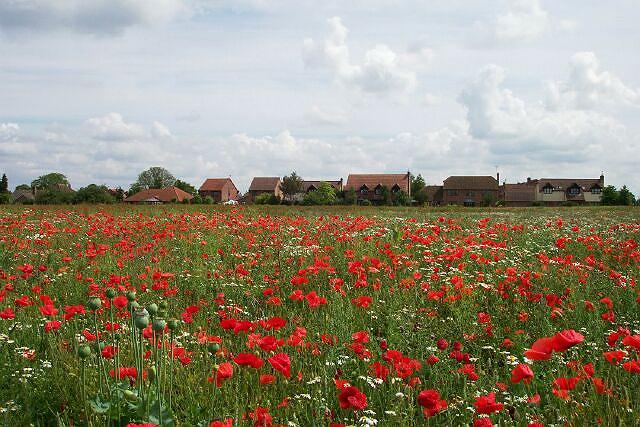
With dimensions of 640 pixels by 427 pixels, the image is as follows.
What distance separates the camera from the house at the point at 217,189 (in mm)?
121850

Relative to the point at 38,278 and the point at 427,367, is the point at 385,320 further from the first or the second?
the point at 38,278

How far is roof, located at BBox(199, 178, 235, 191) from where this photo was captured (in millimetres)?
122250

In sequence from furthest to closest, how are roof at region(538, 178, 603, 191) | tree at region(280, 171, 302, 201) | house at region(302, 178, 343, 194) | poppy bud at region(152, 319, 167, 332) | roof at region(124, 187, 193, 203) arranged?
house at region(302, 178, 343, 194)
roof at region(538, 178, 603, 191)
roof at region(124, 187, 193, 203)
tree at region(280, 171, 302, 201)
poppy bud at region(152, 319, 167, 332)

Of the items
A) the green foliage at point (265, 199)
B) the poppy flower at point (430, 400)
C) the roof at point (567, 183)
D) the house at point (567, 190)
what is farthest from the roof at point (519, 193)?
the poppy flower at point (430, 400)

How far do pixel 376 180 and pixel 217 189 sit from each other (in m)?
36.4

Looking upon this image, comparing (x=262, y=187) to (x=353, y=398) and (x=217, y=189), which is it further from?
(x=353, y=398)

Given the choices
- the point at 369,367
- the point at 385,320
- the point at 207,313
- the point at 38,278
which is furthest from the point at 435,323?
the point at 38,278

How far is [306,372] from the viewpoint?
3.83m

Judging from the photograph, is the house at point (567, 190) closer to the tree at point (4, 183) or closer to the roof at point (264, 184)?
the roof at point (264, 184)

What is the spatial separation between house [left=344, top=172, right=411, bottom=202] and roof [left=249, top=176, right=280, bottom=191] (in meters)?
18.6

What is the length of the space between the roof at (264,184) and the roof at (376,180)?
18.7m

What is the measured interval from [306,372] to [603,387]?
183 centimetres

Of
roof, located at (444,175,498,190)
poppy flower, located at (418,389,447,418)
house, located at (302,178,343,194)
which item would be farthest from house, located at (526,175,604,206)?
poppy flower, located at (418,389,447,418)

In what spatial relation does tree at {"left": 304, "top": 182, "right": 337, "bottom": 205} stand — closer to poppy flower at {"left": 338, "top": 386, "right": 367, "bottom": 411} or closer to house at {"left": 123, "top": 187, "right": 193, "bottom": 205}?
house at {"left": 123, "top": 187, "right": 193, "bottom": 205}
